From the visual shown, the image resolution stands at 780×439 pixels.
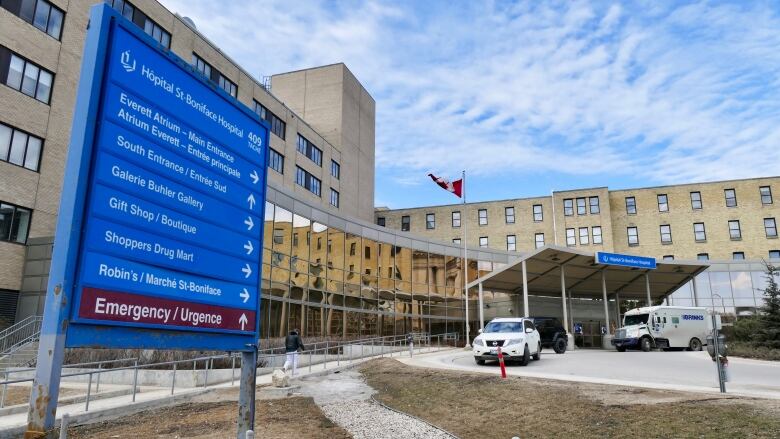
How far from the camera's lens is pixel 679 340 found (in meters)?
32.4

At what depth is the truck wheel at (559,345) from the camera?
2911 centimetres

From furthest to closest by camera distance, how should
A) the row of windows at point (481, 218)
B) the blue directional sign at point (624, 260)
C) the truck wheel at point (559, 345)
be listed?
1. the row of windows at point (481, 218)
2. the blue directional sign at point (624, 260)
3. the truck wheel at point (559, 345)

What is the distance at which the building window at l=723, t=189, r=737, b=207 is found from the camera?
59888 millimetres

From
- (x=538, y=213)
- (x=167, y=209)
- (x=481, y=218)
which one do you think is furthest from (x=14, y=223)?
(x=538, y=213)

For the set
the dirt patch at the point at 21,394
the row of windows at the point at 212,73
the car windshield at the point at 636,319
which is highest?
the row of windows at the point at 212,73

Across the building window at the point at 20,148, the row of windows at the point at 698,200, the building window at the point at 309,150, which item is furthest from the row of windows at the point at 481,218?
the building window at the point at 20,148

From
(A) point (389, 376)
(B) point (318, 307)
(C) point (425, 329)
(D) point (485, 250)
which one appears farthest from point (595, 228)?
(A) point (389, 376)

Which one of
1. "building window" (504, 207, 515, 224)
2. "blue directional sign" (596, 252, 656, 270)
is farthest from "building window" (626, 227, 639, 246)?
"blue directional sign" (596, 252, 656, 270)

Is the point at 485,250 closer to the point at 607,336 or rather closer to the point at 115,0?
the point at 607,336

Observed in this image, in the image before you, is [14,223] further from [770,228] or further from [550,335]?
[770,228]

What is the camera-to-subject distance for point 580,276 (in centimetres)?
3969

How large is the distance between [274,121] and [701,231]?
150 ft

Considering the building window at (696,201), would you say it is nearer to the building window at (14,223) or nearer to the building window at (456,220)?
the building window at (456,220)

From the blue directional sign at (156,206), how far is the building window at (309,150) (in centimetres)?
4594
